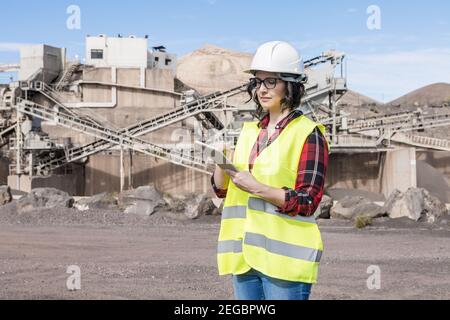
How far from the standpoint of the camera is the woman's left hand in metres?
3.18

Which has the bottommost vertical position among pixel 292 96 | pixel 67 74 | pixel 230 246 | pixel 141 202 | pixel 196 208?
pixel 196 208

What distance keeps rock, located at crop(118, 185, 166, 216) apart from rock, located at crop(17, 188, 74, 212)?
2.05m

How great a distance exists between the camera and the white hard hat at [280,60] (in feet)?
11.3

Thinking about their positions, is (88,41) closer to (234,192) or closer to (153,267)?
(153,267)

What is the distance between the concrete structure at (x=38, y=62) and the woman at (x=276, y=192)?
4932cm

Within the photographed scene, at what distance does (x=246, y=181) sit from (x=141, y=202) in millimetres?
20766

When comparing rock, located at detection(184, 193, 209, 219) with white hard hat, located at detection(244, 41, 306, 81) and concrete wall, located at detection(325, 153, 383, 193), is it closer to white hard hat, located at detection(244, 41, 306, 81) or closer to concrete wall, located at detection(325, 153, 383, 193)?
concrete wall, located at detection(325, 153, 383, 193)

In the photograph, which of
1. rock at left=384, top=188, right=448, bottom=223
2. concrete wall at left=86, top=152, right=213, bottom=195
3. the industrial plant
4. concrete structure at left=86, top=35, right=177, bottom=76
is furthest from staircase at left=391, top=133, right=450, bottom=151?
concrete structure at left=86, top=35, right=177, bottom=76

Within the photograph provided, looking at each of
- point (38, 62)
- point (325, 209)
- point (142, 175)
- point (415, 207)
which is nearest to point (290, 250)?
point (415, 207)

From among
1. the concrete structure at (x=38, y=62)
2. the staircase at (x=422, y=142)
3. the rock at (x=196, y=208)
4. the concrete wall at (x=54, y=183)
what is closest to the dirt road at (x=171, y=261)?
the rock at (x=196, y=208)

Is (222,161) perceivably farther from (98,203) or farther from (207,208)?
(98,203)

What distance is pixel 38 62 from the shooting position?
5122cm

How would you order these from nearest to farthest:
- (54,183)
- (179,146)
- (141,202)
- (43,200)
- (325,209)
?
(141,202), (43,200), (325,209), (54,183), (179,146)
